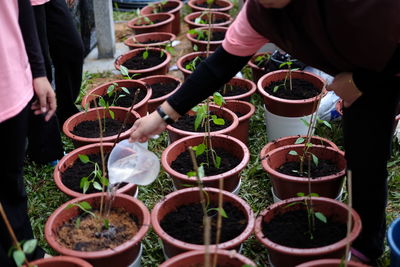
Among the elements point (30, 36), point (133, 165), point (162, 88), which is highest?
point (30, 36)

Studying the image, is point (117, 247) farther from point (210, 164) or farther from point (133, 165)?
point (210, 164)

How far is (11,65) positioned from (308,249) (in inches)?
49.7

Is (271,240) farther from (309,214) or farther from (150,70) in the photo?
(150,70)

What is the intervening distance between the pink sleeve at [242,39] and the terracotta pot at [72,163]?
0.88 metres

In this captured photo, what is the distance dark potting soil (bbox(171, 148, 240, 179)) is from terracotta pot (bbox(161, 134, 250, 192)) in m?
0.02

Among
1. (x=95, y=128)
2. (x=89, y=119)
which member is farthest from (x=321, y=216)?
(x=89, y=119)

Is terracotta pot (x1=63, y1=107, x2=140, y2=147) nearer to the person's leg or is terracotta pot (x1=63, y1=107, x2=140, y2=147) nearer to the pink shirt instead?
the person's leg

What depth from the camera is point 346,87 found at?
175cm

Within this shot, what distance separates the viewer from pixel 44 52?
263 cm

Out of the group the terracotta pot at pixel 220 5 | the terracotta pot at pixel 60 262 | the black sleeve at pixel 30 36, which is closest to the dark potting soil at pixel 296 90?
the black sleeve at pixel 30 36

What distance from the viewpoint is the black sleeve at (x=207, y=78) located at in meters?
1.84

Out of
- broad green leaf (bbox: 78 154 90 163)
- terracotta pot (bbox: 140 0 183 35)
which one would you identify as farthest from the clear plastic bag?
terracotta pot (bbox: 140 0 183 35)

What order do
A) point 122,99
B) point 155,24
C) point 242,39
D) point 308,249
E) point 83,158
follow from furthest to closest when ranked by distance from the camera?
1. point 155,24
2. point 122,99
3. point 83,158
4. point 308,249
5. point 242,39

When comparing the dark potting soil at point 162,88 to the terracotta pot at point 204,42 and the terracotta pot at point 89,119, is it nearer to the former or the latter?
the terracotta pot at point 89,119
